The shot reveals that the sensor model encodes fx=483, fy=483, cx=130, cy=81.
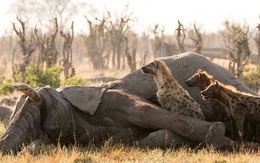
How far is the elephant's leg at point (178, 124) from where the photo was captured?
707 centimetres

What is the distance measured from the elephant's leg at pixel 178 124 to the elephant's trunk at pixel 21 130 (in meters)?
1.45

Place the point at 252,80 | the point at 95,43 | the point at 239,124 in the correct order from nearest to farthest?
the point at 239,124
the point at 252,80
the point at 95,43

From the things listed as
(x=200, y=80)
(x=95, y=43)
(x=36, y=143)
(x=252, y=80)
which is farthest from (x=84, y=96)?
(x=95, y=43)

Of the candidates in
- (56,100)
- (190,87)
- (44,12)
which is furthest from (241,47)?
(44,12)

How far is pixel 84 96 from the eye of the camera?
7.83 metres

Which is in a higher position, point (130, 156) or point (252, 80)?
point (130, 156)

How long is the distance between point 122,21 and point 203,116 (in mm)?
30315

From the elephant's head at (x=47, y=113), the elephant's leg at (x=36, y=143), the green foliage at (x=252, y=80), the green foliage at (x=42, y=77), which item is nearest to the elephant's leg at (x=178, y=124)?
the elephant's head at (x=47, y=113)

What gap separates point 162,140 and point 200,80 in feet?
4.34

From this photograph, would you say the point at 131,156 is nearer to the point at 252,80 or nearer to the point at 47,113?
the point at 47,113

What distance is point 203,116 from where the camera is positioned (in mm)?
7559

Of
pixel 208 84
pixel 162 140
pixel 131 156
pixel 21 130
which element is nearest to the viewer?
pixel 131 156

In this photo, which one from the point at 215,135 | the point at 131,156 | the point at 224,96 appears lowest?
the point at 131,156

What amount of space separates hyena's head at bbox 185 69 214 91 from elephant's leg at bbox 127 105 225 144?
2.48 feet
